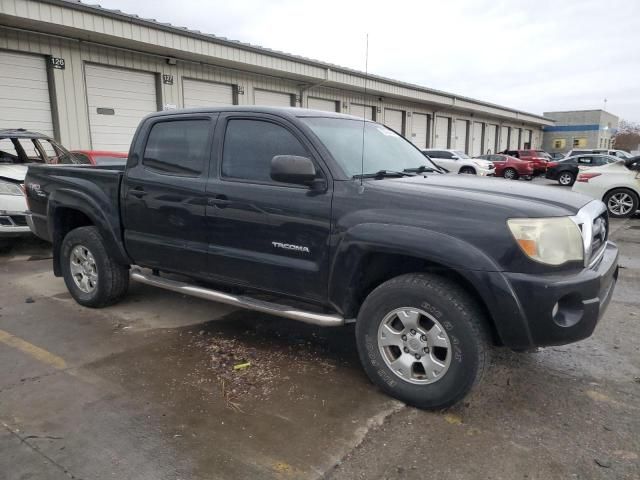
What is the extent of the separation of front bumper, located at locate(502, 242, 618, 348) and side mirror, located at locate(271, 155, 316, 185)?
1362mm

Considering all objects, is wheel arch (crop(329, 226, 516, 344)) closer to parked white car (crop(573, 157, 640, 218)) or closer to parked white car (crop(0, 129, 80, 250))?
parked white car (crop(0, 129, 80, 250))

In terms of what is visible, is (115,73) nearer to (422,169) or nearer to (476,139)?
(422,169)

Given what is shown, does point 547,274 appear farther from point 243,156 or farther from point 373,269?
point 243,156

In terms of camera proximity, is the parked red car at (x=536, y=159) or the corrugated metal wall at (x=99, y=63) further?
the parked red car at (x=536, y=159)

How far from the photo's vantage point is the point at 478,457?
2605 mm

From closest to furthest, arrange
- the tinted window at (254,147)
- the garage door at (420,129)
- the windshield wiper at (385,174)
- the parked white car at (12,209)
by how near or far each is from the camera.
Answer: the windshield wiper at (385,174) < the tinted window at (254,147) < the parked white car at (12,209) < the garage door at (420,129)

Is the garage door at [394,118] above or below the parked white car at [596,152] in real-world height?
above

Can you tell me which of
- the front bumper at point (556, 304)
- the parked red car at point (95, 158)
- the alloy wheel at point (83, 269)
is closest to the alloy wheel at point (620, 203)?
the front bumper at point (556, 304)

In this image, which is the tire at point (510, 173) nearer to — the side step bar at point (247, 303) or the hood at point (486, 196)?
the hood at point (486, 196)

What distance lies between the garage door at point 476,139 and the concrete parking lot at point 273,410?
35354 mm

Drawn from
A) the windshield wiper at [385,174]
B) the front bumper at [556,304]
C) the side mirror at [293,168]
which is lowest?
the front bumper at [556,304]

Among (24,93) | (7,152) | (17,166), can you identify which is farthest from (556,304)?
(24,93)

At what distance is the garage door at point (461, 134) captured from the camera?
34875 mm

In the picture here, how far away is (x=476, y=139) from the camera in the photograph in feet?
127
